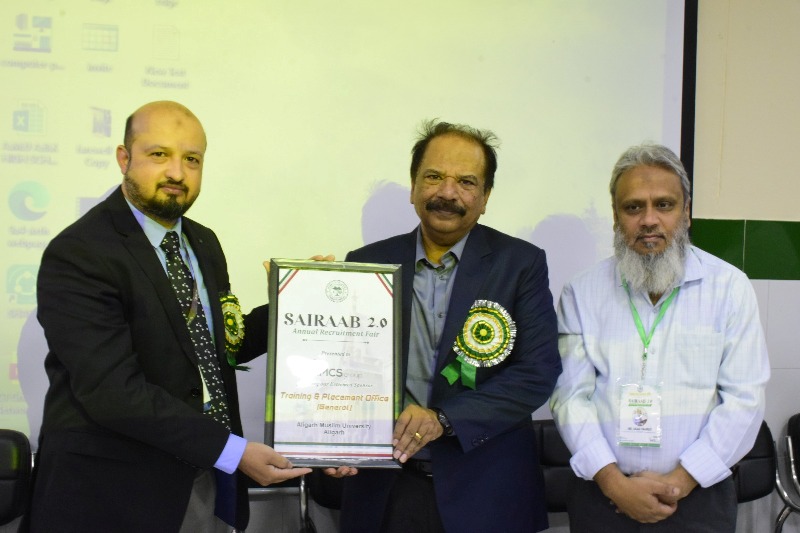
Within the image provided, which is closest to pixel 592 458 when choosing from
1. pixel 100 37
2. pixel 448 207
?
pixel 448 207

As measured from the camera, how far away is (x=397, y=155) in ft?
12.4

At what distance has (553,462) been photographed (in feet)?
12.1

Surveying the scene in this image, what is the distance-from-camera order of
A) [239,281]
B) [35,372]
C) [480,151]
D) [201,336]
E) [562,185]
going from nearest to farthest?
1. [201,336]
2. [480,151]
3. [35,372]
4. [239,281]
5. [562,185]

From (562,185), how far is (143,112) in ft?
7.26

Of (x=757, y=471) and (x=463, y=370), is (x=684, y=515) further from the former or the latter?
(x=757, y=471)

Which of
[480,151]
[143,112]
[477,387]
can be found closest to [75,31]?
[143,112]

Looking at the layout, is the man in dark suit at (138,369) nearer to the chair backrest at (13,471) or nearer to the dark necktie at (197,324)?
the dark necktie at (197,324)

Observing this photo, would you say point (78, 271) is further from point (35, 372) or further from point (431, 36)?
point (431, 36)

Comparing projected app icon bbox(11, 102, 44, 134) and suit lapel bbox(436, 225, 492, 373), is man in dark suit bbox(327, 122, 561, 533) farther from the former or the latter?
projected app icon bbox(11, 102, 44, 134)

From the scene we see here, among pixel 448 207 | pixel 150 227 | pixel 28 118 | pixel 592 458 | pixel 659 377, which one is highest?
pixel 28 118

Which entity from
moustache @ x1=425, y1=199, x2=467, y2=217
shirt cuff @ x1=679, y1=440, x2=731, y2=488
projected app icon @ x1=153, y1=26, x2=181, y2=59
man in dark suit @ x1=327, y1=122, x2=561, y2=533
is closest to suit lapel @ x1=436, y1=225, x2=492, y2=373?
man in dark suit @ x1=327, y1=122, x2=561, y2=533

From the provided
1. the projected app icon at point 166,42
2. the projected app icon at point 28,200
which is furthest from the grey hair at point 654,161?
the projected app icon at point 28,200

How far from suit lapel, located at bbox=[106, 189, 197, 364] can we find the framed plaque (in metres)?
0.27

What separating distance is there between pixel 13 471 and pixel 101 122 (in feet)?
5.14
